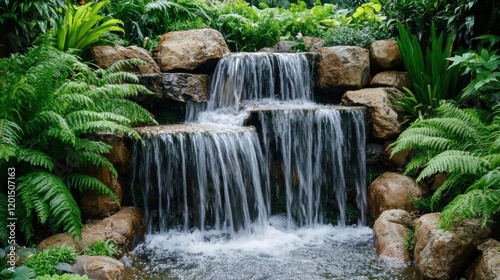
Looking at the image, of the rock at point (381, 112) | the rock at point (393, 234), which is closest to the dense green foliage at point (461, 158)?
the rock at point (393, 234)

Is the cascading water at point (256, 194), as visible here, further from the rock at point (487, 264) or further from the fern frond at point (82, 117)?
the fern frond at point (82, 117)

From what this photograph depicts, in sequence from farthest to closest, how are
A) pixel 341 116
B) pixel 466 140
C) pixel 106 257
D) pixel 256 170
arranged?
1. pixel 341 116
2. pixel 256 170
3. pixel 466 140
4. pixel 106 257

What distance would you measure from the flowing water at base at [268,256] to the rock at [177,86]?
88.5 inches

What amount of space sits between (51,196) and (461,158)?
4021 millimetres

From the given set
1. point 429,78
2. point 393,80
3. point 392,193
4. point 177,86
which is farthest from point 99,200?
point 429,78

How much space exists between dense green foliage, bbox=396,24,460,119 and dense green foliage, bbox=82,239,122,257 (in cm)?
439

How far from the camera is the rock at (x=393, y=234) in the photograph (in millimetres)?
4547

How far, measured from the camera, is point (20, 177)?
4117 mm

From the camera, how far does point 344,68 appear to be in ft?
22.9

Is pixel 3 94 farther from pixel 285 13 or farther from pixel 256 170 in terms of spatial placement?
pixel 285 13

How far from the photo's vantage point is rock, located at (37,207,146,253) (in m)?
4.22

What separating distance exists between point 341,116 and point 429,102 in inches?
52.2

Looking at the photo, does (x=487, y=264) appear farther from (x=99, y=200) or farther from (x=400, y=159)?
(x=99, y=200)

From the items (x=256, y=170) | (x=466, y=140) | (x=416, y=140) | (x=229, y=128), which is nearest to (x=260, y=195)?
(x=256, y=170)
